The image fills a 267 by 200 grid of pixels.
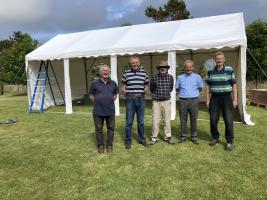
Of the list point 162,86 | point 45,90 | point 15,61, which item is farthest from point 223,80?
point 15,61

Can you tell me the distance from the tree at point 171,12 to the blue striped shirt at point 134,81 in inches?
1073

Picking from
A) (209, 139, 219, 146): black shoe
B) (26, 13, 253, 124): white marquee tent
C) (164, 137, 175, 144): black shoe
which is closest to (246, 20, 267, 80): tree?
(26, 13, 253, 124): white marquee tent

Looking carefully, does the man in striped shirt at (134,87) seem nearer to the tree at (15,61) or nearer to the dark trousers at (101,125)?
the dark trousers at (101,125)

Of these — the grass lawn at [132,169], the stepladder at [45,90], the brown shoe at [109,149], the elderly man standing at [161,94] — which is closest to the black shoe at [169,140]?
the elderly man standing at [161,94]

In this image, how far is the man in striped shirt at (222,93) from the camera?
5633 mm

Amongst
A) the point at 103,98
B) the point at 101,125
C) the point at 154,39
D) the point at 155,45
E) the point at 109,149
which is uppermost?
the point at 154,39

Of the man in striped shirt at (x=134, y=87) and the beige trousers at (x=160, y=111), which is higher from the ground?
the man in striped shirt at (x=134, y=87)

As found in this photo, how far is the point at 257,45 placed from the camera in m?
16.8

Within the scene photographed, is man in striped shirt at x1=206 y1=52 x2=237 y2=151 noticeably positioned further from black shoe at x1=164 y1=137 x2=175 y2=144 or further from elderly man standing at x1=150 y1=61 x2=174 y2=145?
black shoe at x1=164 y1=137 x2=175 y2=144

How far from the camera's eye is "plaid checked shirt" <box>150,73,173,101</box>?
19.9 ft

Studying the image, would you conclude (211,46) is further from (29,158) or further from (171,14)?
(171,14)

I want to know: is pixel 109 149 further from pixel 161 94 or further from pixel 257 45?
pixel 257 45

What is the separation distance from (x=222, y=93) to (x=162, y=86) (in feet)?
3.70

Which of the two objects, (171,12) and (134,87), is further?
(171,12)
